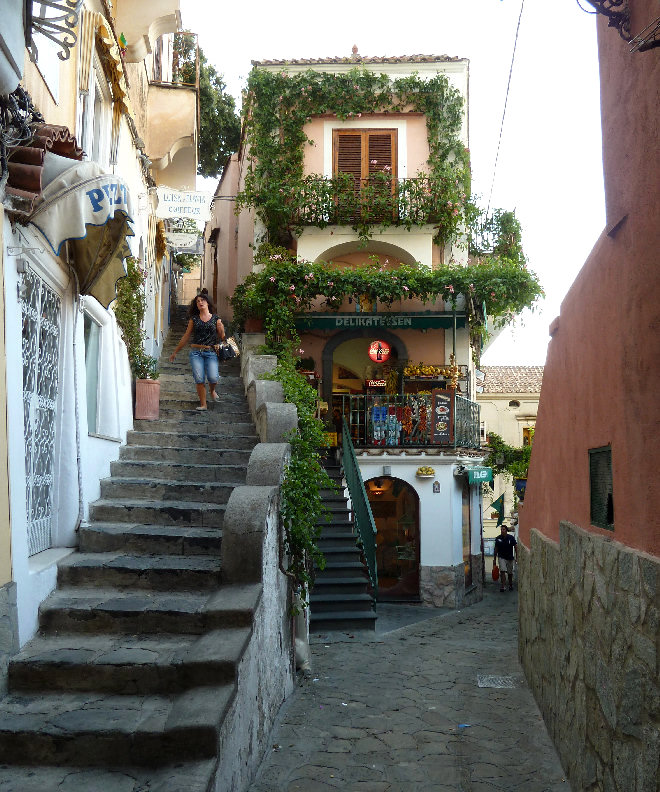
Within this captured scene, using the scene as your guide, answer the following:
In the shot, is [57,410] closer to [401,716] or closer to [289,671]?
[289,671]

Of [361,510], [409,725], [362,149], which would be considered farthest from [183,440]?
[362,149]

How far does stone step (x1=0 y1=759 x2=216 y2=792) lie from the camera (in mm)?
3439

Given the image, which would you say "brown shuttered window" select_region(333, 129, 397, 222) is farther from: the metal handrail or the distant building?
the distant building

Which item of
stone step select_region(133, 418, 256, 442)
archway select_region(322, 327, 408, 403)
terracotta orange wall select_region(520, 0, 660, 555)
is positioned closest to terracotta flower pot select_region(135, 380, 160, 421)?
stone step select_region(133, 418, 256, 442)

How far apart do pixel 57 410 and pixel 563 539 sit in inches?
158

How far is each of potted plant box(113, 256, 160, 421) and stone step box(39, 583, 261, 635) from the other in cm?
394

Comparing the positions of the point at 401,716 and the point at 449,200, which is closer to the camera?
the point at 401,716

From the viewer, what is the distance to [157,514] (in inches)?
248

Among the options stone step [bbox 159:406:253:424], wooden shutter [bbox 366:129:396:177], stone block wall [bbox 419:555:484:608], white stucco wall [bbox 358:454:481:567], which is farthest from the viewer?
wooden shutter [bbox 366:129:396:177]

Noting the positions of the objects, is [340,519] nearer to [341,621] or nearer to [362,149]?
[341,621]

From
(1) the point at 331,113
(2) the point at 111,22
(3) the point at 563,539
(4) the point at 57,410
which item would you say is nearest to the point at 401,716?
(3) the point at 563,539

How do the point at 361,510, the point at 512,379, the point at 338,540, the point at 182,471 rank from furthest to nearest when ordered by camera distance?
the point at 512,379 → the point at 361,510 → the point at 338,540 → the point at 182,471

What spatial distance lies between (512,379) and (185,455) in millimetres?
30545

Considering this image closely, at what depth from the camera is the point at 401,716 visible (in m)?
6.58
